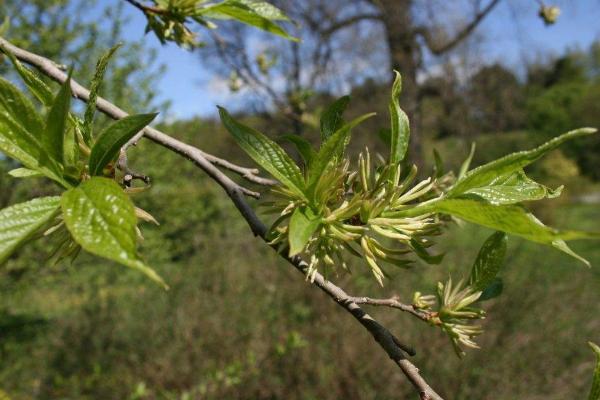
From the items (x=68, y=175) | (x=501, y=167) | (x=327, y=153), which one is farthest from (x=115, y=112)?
(x=501, y=167)

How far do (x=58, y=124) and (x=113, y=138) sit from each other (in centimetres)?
5

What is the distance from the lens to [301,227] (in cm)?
49

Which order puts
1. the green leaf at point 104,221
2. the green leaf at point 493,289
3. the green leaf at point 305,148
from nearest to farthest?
the green leaf at point 104,221, the green leaf at point 305,148, the green leaf at point 493,289

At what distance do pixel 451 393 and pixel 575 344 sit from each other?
1342mm

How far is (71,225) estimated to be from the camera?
392 mm

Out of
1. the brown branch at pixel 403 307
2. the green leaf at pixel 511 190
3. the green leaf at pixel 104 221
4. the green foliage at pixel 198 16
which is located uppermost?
the green foliage at pixel 198 16

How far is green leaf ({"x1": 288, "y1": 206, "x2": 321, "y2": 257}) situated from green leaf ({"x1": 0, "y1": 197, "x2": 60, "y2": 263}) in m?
0.20

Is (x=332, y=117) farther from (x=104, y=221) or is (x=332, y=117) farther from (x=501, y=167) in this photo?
(x=104, y=221)

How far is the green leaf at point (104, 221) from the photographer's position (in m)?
0.36

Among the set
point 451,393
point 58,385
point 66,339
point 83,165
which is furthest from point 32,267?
point 83,165

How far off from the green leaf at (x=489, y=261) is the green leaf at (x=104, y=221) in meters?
0.44

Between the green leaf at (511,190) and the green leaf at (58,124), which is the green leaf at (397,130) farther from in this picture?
the green leaf at (58,124)

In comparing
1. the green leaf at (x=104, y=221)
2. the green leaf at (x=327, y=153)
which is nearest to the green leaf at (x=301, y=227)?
the green leaf at (x=327, y=153)

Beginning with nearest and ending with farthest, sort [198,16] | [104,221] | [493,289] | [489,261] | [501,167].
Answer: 1. [104,221]
2. [501,167]
3. [489,261]
4. [493,289]
5. [198,16]
